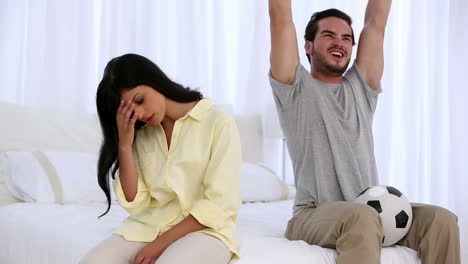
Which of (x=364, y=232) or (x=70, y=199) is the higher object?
(x=364, y=232)

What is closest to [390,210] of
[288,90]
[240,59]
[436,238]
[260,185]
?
[436,238]

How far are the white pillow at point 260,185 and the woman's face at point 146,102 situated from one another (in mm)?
1104

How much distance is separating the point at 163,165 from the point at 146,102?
166 mm

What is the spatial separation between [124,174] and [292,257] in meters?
0.45

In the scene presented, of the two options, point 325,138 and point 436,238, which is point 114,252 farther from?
point 436,238

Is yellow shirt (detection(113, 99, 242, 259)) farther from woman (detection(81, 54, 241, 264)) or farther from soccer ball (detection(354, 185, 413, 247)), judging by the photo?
soccer ball (detection(354, 185, 413, 247))

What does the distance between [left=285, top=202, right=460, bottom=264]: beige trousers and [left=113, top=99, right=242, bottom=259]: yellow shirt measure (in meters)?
0.25

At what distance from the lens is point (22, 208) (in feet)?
6.33

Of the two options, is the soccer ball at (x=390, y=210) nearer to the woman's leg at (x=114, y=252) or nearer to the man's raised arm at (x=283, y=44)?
the man's raised arm at (x=283, y=44)

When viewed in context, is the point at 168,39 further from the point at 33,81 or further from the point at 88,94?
the point at 33,81

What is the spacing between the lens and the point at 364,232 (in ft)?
4.30

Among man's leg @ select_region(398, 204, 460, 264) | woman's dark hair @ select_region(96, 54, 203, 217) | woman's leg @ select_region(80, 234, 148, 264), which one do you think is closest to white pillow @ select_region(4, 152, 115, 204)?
woman's dark hair @ select_region(96, 54, 203, 217)

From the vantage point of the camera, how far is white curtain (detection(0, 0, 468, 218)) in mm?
2664

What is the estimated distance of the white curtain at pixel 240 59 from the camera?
8.74 ft
